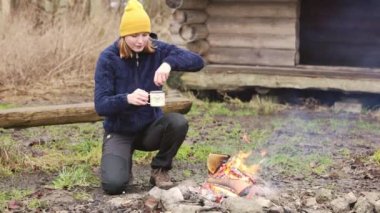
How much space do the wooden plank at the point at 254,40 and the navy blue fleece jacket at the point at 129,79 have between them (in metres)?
4.83

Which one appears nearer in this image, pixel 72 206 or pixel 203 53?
pixel 72 206

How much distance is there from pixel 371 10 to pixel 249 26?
2.61 metres

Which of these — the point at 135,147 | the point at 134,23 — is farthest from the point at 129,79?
the point at 135,147

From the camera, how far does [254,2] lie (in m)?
10.6

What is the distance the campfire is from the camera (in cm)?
517

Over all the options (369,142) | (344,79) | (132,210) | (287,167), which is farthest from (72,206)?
(344,79)

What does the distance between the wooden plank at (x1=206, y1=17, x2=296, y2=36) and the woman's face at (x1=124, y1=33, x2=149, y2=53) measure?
527 cm

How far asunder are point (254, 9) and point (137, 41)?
5478 millimetres

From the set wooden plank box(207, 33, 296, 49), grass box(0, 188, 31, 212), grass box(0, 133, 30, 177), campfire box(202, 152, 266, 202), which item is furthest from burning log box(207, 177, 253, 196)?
wooden plank box(207, 33, 296, 49)

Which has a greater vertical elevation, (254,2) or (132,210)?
(254,2)

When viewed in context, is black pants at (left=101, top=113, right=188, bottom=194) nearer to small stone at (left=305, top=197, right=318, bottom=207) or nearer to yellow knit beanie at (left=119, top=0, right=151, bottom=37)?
yellow knit beanie at (left=119, top=0, right=151, bottom=37)

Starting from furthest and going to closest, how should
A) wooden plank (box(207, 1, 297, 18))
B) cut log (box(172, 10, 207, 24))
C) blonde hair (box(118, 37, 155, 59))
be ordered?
cut log (box(172, 10, 207, 24))
wooden plank (box(207, 1, 297, 18))
blonde hair (box(118, 37, 155, 59))

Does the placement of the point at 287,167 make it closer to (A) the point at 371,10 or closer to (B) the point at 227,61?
(B) the point at 227,61

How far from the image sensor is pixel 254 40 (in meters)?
10.8
